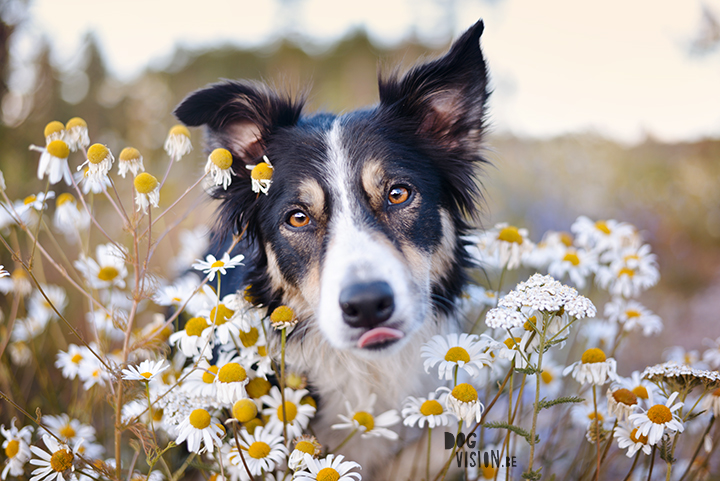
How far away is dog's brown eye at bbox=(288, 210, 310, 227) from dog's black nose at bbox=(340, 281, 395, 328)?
0.64 metres

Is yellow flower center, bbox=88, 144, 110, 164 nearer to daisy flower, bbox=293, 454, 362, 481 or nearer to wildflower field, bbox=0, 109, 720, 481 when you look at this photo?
wildflower field, bbox=0, 109, 720, 481

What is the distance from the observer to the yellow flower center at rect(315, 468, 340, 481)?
5.02ft

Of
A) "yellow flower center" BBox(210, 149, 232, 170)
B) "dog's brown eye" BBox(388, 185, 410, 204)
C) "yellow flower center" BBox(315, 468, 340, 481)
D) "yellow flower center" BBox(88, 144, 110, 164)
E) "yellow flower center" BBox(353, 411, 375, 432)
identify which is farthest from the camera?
"dog's brown eye" BBox(388, 185, 410, 204)

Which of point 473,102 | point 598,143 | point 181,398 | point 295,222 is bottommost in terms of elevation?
point 181,398

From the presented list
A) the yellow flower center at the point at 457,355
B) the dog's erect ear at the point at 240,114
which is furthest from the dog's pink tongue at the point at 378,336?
the dog's erect ear at the point at 240,114

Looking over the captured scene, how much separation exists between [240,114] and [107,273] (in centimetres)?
122

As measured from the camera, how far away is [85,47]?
20.3 feet

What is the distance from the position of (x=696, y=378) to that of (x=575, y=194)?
604 cm

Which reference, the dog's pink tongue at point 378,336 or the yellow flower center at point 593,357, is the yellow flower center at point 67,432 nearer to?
the dog's pink tongue at point 378,336

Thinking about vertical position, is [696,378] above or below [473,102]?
below

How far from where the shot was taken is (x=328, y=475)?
1536 mm

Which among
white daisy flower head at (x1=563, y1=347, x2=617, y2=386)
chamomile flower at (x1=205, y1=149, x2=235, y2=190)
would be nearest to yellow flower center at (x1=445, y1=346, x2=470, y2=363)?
white daisy flower head at (x1=563, y1=347, x2=617, y2=386)

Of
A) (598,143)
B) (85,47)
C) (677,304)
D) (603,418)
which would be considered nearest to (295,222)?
(603,418)

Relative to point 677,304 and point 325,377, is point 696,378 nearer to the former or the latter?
point 325,377
